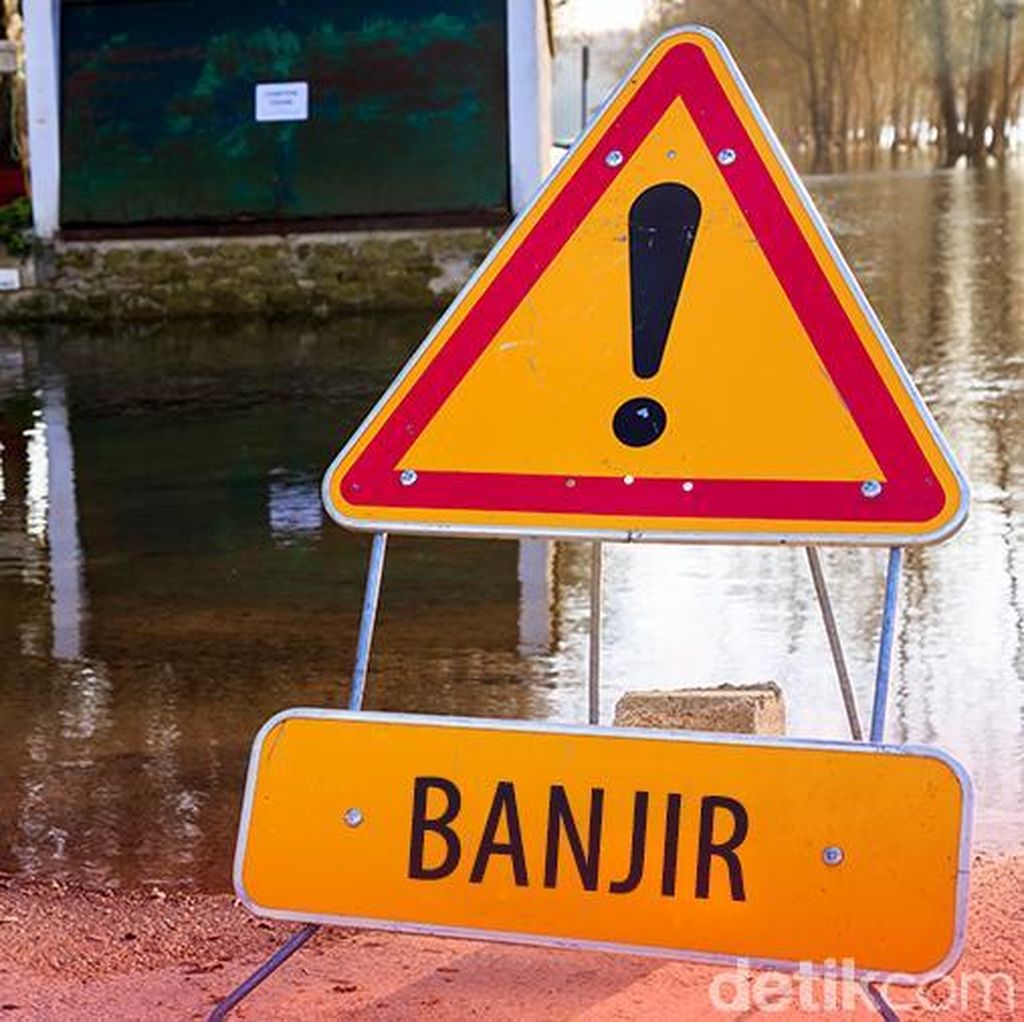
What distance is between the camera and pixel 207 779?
5.10m

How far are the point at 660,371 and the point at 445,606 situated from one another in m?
3.47

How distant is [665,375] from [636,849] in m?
0.71

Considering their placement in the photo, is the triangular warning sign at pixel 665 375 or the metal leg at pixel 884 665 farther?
the triangular warning sign at pixel 665 375

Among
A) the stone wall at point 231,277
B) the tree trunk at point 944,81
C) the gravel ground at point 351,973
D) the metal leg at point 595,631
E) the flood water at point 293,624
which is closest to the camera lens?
the gravel ground at point 351,973

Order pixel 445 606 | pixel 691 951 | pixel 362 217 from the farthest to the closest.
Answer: pixel 362 217
pixel 445 606
pixel 691 951

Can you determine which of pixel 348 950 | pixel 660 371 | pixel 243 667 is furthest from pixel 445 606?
pixel 660 371

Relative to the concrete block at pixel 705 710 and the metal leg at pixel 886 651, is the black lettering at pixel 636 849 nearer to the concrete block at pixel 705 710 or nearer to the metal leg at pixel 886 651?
the metal leg at pixel 886 651

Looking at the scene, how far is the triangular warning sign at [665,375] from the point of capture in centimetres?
338

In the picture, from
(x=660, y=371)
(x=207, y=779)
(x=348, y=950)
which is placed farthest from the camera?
(x=207, y=779)

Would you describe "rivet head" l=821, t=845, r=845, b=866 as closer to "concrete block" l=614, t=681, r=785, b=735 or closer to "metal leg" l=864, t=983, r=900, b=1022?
"metal leg" l=864, t=983, r=900, b=1022

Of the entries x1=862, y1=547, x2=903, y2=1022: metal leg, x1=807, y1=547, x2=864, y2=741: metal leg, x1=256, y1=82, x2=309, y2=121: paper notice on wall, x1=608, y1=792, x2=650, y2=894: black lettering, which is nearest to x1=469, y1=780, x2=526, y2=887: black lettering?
x1=608, y1=792, x2=650, y2=894: black lettering

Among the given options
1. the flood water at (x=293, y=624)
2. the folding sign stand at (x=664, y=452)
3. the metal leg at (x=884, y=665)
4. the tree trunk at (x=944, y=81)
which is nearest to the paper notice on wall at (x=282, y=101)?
the flood water at (x=293, y=624)

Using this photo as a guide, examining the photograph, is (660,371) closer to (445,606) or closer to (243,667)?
(243,667)

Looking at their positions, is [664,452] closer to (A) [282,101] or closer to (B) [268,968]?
(B) [268,968]
